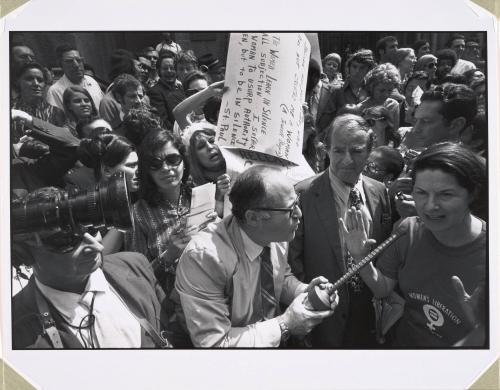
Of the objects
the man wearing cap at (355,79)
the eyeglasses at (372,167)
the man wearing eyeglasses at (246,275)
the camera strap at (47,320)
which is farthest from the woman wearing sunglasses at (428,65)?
the camera strap at (47,320)

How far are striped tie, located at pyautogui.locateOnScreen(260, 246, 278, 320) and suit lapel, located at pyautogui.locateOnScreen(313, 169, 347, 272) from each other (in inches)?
14.3

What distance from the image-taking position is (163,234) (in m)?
4.53

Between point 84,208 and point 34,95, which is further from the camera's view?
point 34,95

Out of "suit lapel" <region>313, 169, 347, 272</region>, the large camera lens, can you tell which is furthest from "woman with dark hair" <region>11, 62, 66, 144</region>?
"suit lapel" <region>313, 169, 347, 272</region>

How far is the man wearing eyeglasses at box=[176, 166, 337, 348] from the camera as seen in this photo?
4.38 m

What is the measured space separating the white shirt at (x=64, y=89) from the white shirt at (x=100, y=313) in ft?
3.27

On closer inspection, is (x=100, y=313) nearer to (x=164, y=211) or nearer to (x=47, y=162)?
(x=164, y=211)

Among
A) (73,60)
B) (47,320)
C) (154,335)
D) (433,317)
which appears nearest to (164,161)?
(73,60)

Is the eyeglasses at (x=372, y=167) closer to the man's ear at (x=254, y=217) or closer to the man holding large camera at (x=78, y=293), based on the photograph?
the man's ear at (x=254, y=217)

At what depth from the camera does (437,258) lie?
446 centimetres

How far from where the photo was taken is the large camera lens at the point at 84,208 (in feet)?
14.0

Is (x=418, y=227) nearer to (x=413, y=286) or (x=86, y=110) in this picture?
(x=413, y=286)

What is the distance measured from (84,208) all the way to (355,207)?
1527 mm
